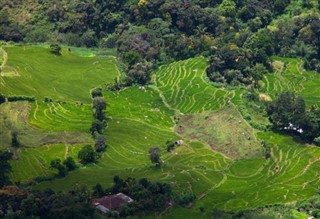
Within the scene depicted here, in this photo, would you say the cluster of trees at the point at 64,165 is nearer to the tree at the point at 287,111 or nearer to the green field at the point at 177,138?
the green field at the point at 177,138

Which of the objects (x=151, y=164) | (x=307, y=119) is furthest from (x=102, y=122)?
(x=307, y=119)

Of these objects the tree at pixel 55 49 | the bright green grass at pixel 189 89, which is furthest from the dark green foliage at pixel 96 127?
the tree at pixel 55 49

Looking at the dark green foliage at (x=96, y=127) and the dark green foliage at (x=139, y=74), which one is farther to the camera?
the dark green foliage at (x=139, y=74)

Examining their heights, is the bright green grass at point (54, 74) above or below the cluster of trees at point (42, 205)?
above

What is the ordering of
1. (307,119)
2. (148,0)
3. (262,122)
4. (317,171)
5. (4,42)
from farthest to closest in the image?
(148,0) → (4,42) → (262,122) → (307,119) → (317,171)

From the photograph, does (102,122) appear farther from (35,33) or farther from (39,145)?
(35,33)
